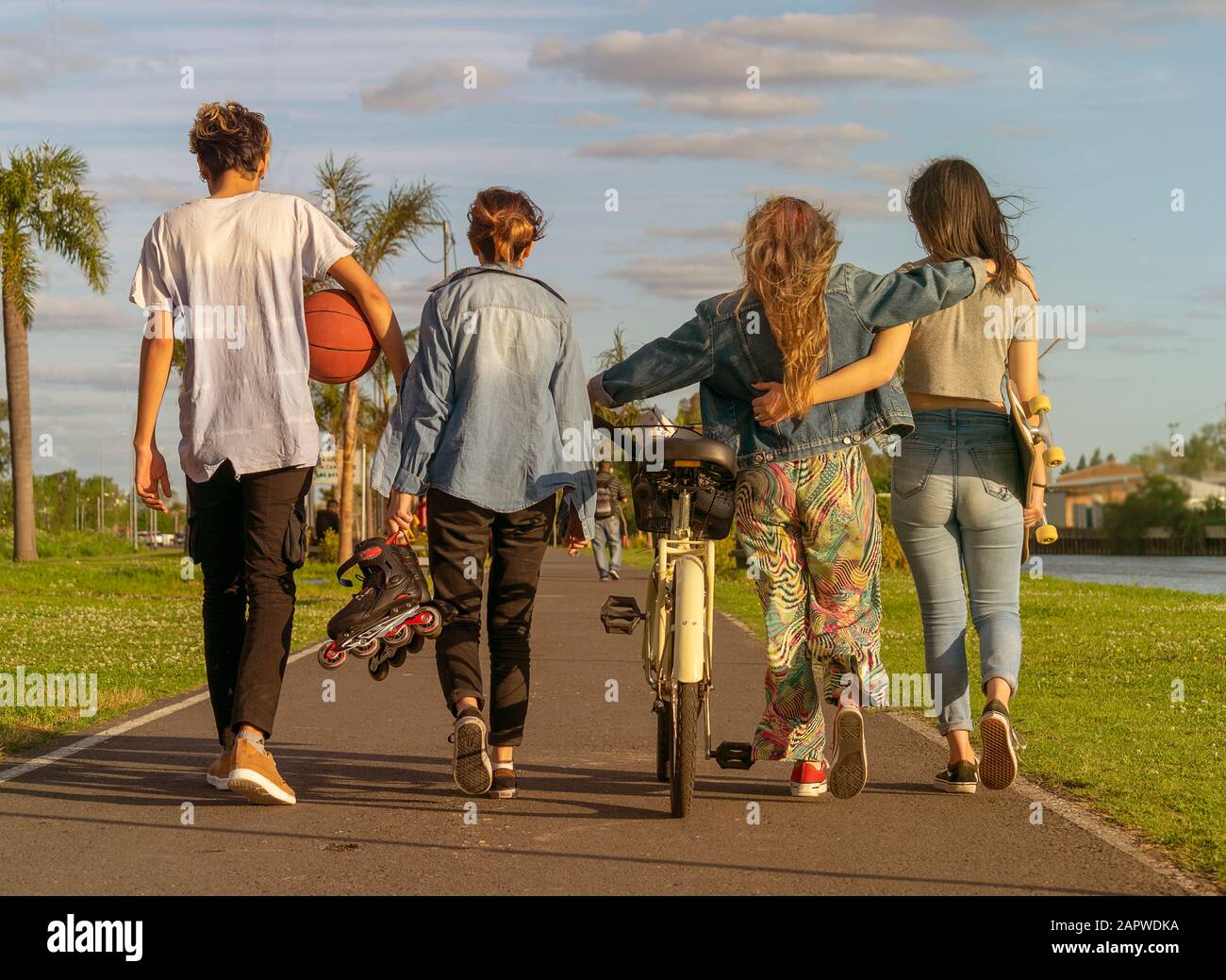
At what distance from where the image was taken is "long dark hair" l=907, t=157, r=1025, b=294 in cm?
607

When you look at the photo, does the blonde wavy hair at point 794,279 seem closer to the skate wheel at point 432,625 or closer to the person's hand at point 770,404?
the person's hand at point 770,404

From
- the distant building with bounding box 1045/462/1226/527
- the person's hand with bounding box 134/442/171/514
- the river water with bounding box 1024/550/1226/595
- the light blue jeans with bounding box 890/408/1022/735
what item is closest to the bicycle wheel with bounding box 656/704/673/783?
the light blue jeans with bounding box 890/408/1022/735

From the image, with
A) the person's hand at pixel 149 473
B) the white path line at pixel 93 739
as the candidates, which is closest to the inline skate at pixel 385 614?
the person's hand at pixel 149 473

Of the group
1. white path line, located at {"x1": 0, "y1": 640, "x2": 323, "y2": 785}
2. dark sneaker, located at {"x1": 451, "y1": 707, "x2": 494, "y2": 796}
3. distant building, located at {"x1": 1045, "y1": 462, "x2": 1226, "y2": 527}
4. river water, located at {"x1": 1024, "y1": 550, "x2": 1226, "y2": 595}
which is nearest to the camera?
dark sneaker, located at {"x1": 451, "y1": 707, "x2": 494, "y2": 796}

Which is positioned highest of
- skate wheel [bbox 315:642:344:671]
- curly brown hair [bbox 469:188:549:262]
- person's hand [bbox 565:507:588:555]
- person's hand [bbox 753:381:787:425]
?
curly brown hair [bbox 469:188:549:262]

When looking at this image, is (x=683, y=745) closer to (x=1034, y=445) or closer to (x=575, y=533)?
(x=575, y=533)

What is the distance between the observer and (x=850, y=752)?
5656 millimetres

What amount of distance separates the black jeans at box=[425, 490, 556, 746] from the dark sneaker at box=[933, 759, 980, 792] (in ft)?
5.46

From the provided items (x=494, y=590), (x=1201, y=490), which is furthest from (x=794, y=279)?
(x=1201, y=490)

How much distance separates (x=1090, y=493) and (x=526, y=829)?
562 feet

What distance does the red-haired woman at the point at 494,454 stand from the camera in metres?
5.91

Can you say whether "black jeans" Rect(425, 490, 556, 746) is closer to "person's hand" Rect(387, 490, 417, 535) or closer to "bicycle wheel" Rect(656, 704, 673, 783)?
"person's hand" Rect(387, 490, 417, 535)
